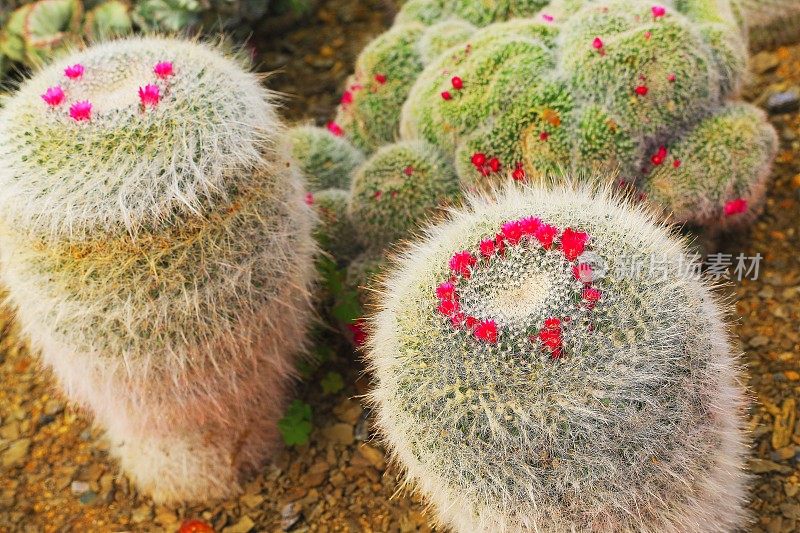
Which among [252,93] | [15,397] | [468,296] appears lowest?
[15,397]

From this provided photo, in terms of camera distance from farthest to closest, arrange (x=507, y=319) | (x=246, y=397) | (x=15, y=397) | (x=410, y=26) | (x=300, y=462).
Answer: (x=410, y=26), (x=15, y=397), (x=300, y=462), (x=246, y=397), (x=507, y=319)

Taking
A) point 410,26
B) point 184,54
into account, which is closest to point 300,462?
point 184,54

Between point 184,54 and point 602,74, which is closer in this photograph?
point 184,54

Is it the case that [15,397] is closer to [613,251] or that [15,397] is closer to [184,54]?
[184,54]

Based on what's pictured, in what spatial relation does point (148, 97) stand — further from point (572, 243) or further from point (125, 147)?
point (572, 243)

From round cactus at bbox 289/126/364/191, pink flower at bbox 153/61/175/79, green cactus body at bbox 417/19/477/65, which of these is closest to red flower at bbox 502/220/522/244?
pink flower at bbox 153/61/175/79

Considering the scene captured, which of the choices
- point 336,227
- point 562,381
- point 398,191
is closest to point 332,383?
point 336,227
